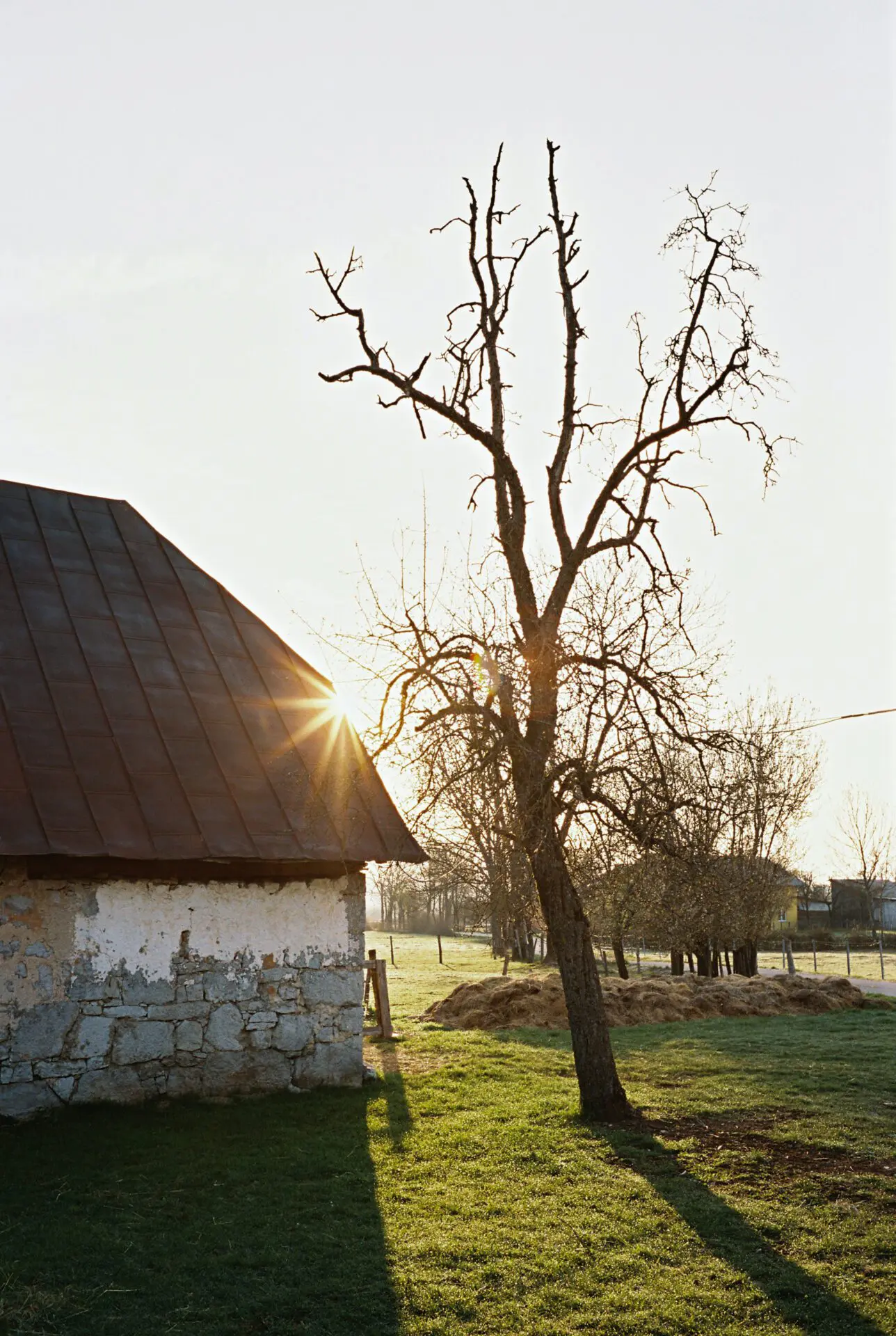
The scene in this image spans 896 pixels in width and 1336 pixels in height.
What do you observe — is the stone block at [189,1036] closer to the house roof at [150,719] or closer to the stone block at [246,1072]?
the stone block at [246,1072]

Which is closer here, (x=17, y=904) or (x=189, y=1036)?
(x=17, y=904)

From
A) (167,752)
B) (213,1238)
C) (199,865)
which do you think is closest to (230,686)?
(167,752)

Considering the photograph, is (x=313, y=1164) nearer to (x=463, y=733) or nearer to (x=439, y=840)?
(x=463, y=733)

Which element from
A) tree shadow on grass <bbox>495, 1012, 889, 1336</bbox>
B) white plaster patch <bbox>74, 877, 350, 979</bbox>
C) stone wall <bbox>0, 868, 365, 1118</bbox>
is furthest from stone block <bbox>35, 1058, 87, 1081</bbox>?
tree shadow on grass <bbox>495, 1012, 889, 1336</bbox>

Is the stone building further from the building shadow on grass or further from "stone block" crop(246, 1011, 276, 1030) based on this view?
the building shadow on grass

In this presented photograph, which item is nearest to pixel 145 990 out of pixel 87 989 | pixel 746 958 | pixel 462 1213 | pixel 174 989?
pixel 174 989

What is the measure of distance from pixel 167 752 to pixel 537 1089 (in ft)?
16.2

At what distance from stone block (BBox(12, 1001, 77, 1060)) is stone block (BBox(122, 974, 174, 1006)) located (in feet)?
1.50

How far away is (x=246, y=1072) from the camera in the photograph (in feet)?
31.8

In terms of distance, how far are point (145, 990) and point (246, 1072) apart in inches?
51.4

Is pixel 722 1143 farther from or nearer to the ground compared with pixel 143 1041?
nearer to the ground

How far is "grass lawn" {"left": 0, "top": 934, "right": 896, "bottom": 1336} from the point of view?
17.0ft

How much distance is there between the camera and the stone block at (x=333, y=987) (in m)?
10.1

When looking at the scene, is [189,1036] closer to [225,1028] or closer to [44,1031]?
[225,1028]
